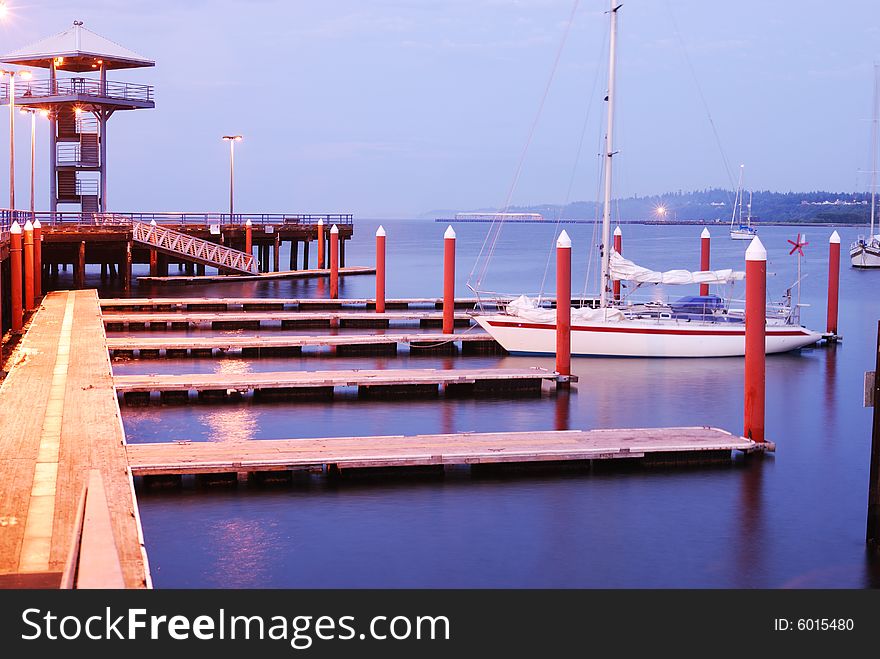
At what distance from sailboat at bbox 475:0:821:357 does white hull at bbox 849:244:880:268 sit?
5649 centimetres

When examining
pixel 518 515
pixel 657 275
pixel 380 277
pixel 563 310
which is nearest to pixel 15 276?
pixel 380 277

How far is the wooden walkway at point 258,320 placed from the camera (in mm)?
33250

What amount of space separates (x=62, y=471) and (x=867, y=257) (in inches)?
3114

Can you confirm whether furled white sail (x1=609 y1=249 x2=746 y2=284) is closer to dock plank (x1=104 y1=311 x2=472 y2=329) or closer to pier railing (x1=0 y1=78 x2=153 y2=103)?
dock plank (x1=104 y1=311 x2=472 y2=329)

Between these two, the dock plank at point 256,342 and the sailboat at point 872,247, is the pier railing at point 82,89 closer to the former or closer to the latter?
the dock plank at point 256,342

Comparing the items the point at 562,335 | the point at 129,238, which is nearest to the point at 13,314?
the point at 562,335

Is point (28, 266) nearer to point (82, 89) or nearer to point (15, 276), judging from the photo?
point (15, 276)

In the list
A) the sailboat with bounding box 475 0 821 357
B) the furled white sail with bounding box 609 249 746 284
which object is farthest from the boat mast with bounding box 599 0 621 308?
the furled white sail with bounding box 609 249 746 284

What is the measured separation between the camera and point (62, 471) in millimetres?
12742

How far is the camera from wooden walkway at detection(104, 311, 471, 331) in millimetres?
33250

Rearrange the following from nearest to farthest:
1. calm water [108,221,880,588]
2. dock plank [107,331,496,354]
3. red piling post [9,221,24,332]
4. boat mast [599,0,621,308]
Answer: calm water [108,221,880,588], dock plank [107,331,496,354], red piling post [9,221,24,332], boat mast [599,0,621,308]

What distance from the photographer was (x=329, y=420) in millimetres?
20828
